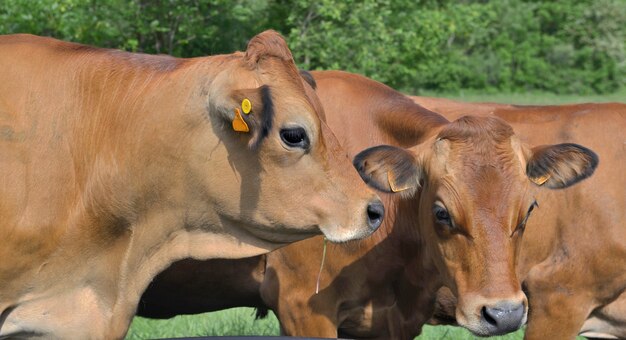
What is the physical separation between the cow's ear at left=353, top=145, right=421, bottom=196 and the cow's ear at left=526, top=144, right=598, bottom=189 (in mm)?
681

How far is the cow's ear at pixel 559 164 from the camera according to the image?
573 cm

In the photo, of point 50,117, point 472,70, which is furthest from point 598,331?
point 472,70

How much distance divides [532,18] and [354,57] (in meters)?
44.1

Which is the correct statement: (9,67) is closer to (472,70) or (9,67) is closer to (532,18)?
(472,70)

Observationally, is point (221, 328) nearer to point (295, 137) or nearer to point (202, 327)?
point (202, 327)

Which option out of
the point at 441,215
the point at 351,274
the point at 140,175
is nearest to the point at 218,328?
the point at 351,274

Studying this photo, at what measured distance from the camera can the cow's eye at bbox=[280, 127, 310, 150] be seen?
187 inches

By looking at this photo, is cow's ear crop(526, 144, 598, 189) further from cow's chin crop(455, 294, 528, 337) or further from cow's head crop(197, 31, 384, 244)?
cow's head crop(197, 31, 384, 244)

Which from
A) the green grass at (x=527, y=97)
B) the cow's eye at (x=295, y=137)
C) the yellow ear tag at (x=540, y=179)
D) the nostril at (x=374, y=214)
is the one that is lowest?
the green grass at (x=527, y=97)

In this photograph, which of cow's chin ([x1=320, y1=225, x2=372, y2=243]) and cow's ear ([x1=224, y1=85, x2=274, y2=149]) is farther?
cow's chin ([x1=320, y1=225, x2=372, y2=243])

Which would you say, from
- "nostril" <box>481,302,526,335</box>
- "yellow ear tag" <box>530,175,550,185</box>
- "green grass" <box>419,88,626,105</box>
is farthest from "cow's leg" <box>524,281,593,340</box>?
"green grass" <box>419,88,626,105</box>

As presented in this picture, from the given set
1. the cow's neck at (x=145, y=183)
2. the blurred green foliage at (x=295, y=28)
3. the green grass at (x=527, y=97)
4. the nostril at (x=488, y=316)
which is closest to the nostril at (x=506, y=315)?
the nostril at (x=488, y=316)

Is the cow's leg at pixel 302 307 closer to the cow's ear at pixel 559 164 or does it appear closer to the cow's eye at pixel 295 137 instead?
the cow's ear at pixel 559 164

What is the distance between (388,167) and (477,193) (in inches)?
23.5
